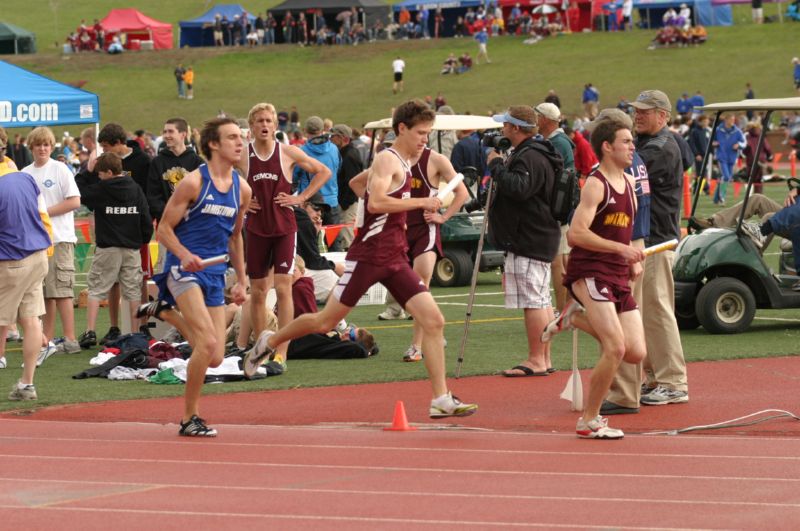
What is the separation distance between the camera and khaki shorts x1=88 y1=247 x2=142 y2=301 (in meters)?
13.9

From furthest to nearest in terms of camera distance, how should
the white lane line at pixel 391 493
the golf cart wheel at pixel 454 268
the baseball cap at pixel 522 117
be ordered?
the golf cart wheel at pixel 454 268, the baseball cap at pixel 522 117, the white lane line at pixel 391 493

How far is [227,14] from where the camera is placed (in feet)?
273

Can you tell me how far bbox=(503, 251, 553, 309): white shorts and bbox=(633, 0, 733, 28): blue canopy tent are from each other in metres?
62.4

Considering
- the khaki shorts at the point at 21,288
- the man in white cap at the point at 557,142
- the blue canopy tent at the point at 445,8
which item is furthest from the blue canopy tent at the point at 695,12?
the khaki shorts at the point at 21,288

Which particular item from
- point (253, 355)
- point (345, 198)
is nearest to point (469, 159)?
point (345, 198)

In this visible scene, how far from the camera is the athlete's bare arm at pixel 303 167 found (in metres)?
11.7

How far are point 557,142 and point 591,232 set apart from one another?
4.01 meters

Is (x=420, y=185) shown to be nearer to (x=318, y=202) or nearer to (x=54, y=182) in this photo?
(x=54, y=182)

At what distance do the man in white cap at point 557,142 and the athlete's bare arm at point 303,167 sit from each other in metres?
1.72

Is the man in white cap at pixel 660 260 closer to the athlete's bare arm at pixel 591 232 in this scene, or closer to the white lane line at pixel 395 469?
the athlete's bare arm at pixel 591 232

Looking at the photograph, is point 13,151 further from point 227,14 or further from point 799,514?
point 227,14

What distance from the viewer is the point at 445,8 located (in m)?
78.9

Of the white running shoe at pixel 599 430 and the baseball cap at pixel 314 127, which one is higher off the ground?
the baseball cap at pixel 314 127

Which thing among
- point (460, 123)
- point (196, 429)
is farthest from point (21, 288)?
point (460, 123)
